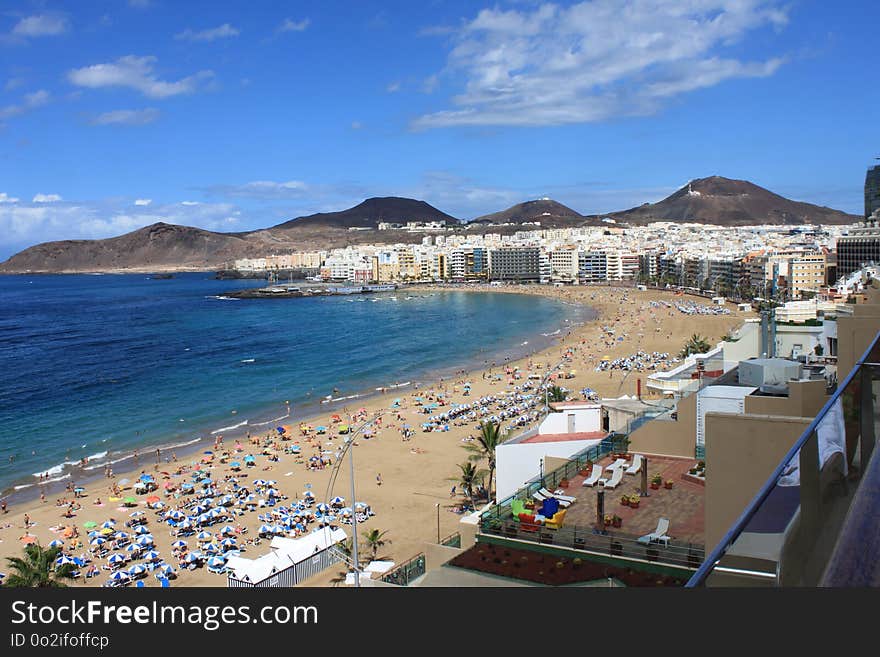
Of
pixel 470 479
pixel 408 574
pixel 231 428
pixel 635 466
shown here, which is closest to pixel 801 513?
pixel 408 574

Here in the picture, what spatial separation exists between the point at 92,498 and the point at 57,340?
35.7 metres

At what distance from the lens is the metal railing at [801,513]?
1.42m

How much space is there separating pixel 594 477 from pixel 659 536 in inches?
81.2

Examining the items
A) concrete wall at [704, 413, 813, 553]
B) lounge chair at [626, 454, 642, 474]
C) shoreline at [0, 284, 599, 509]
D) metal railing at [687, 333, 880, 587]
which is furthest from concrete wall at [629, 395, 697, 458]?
shoreline at [0, 284, 599, 509]

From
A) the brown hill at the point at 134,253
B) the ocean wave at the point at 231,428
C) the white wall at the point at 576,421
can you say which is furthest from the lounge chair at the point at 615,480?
the brown hill at the point at 134,253

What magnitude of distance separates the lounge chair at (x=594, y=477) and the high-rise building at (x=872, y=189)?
104m

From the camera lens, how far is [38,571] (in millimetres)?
11086

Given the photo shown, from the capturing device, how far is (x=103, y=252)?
189625mm

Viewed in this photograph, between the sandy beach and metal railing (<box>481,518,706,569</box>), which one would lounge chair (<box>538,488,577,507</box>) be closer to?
metal railing (<box>481,518,706,569</box>)

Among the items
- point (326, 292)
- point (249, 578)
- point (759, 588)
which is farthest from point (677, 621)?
point (326, 292)

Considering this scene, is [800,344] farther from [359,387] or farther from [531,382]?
[359,387]

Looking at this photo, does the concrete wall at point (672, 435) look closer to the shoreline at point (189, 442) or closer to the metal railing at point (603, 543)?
the metal railing at point (603, 543)

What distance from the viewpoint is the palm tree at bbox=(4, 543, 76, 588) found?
35.3 feet

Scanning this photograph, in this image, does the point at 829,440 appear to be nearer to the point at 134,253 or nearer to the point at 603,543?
the point at 603,543
